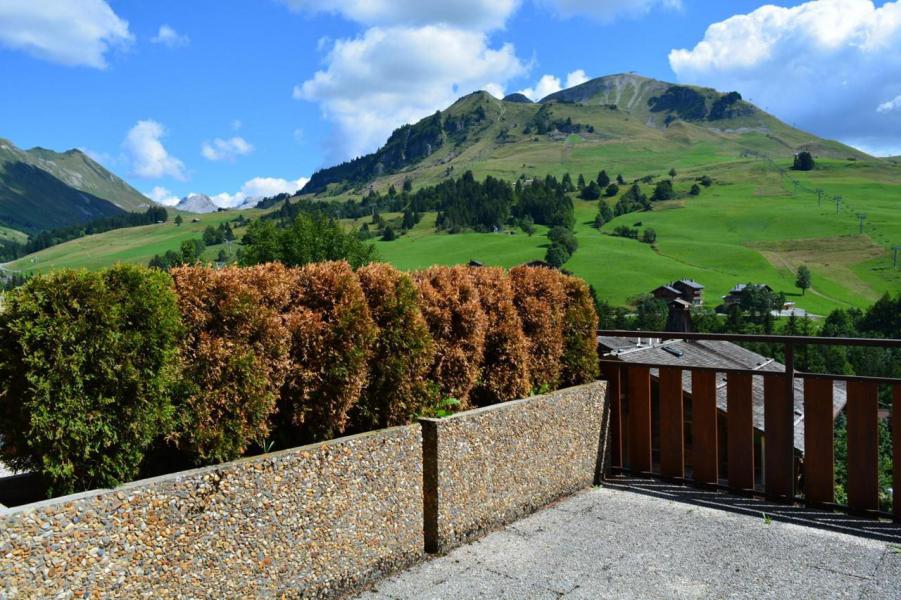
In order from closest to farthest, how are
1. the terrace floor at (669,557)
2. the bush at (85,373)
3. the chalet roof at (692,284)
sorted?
the bush at (85,373)
the terrace floor at (669,557)
the chalet roof at (692,284)

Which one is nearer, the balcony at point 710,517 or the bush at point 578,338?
the balcony at point 710,517

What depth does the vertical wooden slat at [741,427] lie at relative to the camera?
218 inches

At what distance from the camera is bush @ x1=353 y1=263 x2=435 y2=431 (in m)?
4.38

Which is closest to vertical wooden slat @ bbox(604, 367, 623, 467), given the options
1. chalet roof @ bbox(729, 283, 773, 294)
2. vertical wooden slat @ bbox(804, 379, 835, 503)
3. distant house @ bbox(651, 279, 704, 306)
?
vertical wooden slat @ bbox(804, 379, 835, 503)

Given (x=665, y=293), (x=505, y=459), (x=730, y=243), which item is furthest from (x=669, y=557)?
(x=730, y=243)

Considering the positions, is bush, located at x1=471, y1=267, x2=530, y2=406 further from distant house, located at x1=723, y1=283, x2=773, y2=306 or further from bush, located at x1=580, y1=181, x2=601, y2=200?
bush, located at x1=580, y1=181, x2=601, y2=200

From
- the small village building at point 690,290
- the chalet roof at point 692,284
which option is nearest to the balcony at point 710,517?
the small village building at point 690,290

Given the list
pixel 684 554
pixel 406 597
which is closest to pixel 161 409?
pixel 406 597

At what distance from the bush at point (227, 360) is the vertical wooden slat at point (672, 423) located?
3644 millimetres

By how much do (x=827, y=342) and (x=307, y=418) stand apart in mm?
3864

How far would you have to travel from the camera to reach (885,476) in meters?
39.2

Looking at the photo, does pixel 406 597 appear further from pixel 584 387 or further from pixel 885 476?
pixel 885 476

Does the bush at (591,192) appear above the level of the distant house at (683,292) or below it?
above

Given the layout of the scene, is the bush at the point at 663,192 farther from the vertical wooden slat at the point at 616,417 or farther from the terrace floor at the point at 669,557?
the terrace floor at the point at 669,557
